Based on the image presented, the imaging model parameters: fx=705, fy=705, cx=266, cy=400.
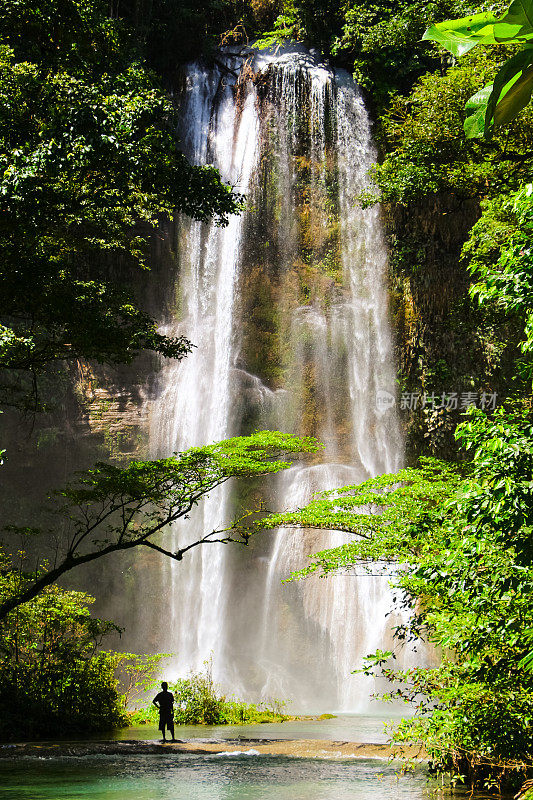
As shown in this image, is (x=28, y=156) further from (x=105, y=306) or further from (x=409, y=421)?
(x=409, y=421)

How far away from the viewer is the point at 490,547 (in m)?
3.74

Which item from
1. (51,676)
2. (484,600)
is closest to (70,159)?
(484,600)

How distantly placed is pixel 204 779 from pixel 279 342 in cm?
1457

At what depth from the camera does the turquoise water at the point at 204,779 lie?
6.01 meters

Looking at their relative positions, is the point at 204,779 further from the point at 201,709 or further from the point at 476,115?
the point at 476,115

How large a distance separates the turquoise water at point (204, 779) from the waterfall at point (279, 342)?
928 cm

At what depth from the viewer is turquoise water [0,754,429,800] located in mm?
6012

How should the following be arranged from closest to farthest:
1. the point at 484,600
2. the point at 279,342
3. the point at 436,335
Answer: the point at 484,600 < the point at 436,335 < the point at 279,342

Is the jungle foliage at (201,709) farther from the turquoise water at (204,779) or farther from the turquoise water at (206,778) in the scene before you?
the turquoise water at (204,779)

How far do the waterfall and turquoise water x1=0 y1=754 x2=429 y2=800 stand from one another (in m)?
9.28

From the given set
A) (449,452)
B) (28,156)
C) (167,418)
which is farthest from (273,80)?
(28,156)

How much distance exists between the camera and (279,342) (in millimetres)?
20375

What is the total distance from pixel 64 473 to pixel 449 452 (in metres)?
10.2

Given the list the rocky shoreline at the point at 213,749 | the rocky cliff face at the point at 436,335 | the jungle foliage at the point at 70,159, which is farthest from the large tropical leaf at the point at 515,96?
the rocky cliff face at the point at 436,335
